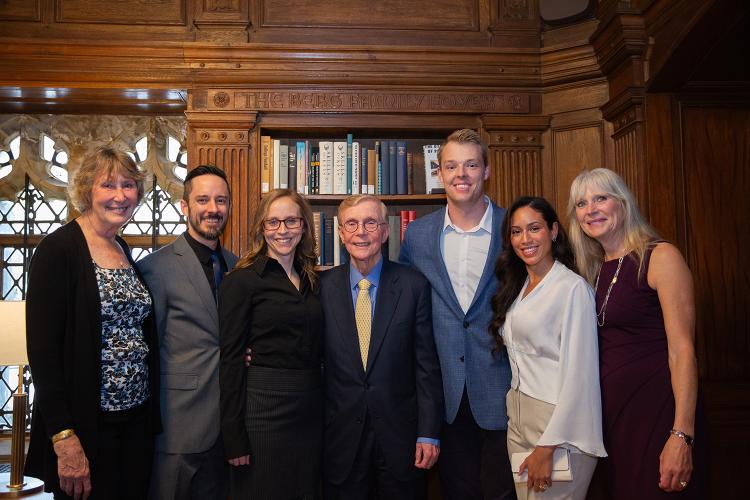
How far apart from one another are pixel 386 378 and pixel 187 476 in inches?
29.9

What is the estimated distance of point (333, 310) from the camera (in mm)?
2184

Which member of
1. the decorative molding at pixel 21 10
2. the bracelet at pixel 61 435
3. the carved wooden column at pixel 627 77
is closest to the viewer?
the bracelet at pixel 61 435

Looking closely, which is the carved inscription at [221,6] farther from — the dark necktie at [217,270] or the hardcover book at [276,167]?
the dark necktie at [217,270]

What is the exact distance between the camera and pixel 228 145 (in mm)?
3482

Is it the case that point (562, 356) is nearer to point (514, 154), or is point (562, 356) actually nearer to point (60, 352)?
point (60, 352)

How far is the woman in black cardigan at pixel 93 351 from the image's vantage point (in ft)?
5.98

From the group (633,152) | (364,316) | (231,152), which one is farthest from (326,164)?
(633,152)

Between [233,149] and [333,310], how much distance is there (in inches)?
65.6

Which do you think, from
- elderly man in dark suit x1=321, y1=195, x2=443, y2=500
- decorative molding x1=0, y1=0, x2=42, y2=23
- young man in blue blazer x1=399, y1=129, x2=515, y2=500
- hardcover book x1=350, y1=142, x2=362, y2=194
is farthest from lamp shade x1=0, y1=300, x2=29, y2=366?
young man in blue blazer x1=399, y1=129, x2=515, y2=500

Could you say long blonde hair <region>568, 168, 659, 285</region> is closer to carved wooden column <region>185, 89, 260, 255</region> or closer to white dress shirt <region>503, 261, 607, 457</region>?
white dress shirt <region>503, 261, 607, 457</region>

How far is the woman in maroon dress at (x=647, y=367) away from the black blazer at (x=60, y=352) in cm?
161

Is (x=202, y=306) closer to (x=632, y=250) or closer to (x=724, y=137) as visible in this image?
(x=632, y=250)

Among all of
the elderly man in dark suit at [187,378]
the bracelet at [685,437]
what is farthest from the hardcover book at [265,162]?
the bracelet at [685,437]

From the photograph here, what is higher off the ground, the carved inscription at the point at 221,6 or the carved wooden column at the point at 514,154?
the carved inscription at the point at 221,6
